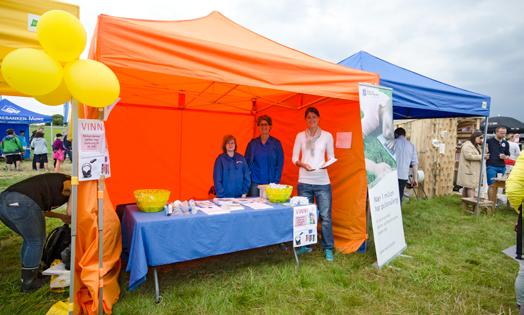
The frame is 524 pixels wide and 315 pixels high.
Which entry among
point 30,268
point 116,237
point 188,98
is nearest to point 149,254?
point 116,237

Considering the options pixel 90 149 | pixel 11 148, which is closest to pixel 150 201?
pixel 90 149

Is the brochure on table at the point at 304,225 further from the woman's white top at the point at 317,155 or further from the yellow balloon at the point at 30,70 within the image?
the yellow balloon at the point at 30,70

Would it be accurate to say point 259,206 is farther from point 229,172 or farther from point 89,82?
point 89,82

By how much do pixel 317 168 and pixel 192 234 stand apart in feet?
4.70

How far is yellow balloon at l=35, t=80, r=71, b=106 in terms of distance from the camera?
1.77 metres

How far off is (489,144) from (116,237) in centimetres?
685

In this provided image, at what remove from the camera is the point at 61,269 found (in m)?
2.25

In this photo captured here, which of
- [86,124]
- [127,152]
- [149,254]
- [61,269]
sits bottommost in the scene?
[61,269]

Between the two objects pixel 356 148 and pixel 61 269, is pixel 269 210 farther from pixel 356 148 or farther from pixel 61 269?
pixel 61 269

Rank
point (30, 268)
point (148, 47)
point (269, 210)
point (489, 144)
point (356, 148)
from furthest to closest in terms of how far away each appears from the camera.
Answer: point (489, 144) → point (356, 148) → point (269, 210) → point (30, 268) → point (148, 47)

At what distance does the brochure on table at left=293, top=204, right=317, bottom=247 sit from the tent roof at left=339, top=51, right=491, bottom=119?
5.74 ft

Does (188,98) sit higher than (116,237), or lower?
higher

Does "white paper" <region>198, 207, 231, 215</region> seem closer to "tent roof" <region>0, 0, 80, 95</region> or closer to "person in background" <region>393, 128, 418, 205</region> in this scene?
"tent roof" <region>0, 0, 80, 95</region>

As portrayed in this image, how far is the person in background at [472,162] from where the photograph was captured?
18.5ft
